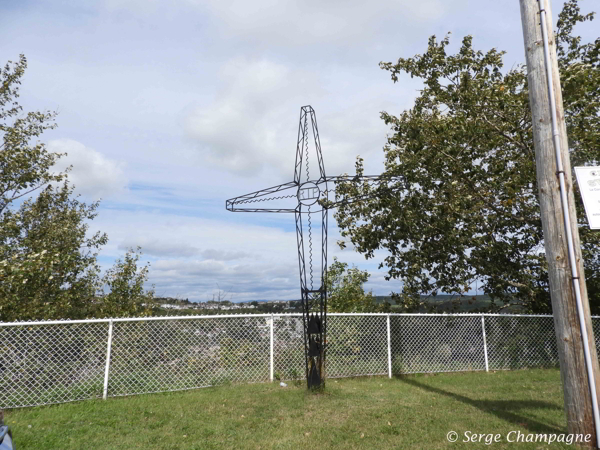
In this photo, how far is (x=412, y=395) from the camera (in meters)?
6.14

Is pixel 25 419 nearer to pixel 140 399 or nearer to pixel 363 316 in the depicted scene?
pixel 140 399

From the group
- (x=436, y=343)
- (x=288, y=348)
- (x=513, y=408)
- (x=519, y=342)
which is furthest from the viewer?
(x=519, y=342)

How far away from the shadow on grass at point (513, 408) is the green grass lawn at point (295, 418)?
0.01 metres

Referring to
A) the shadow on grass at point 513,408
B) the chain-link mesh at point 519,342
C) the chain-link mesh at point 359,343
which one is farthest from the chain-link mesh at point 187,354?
the chain-link mesh at point 519,342

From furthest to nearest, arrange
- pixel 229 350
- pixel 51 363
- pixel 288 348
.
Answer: pixel 288 348 → pixel 229 350 → pixel 51 363

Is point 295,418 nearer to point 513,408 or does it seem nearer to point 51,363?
point 513,408

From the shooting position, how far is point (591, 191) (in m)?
3.65

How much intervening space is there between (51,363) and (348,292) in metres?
6.34

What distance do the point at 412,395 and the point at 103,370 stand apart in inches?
189

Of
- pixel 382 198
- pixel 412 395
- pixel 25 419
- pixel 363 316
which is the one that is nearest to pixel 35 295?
pixel 25 419

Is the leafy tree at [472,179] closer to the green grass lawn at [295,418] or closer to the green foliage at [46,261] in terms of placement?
the green grass lawn at [295,418]

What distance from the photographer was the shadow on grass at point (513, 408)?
4.30 meters

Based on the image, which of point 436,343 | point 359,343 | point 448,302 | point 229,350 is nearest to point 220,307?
point 229,350

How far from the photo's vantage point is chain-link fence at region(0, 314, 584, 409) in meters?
5.84
